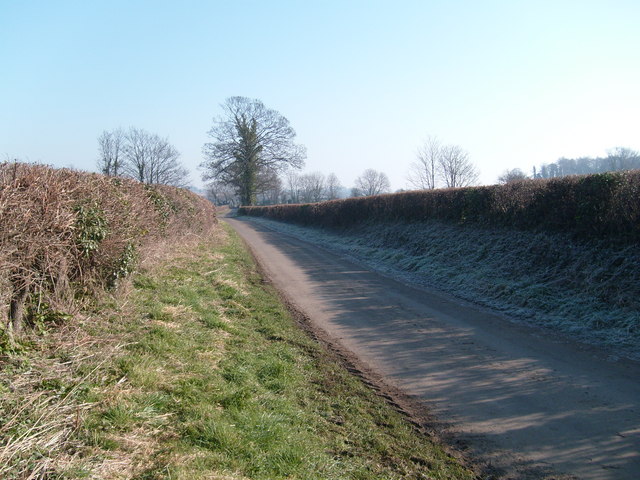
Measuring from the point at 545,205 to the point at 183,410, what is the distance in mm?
11209

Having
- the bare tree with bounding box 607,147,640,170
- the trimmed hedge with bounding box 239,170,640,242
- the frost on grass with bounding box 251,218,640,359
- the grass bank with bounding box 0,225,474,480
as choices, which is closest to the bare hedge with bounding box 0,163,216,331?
the grass bank with bounding box 0,225,474,480

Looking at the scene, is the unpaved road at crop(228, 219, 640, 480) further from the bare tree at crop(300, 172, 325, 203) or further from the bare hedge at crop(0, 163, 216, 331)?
the bare tree at crop(300, 172, 325, 203)

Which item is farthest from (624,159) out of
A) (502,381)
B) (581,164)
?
(502,381)

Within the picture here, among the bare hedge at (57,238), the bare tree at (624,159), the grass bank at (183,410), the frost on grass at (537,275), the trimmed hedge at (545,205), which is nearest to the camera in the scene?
the grass bank at (183,410)

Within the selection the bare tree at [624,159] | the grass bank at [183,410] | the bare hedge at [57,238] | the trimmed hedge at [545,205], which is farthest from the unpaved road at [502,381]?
the bare tree at [624,159]

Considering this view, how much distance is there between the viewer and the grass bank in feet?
10.4

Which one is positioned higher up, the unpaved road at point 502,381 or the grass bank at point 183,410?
the grass bank at point 183,410

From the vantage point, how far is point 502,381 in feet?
18.1

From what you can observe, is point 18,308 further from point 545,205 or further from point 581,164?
point 581,164

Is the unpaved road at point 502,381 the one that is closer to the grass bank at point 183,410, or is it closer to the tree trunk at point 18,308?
the grass bank at point 183,410

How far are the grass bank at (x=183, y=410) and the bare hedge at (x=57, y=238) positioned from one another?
1.26ft

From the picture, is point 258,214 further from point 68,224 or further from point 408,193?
point 68,224

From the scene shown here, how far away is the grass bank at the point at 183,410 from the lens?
3158mm

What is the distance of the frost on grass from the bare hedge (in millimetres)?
7618
